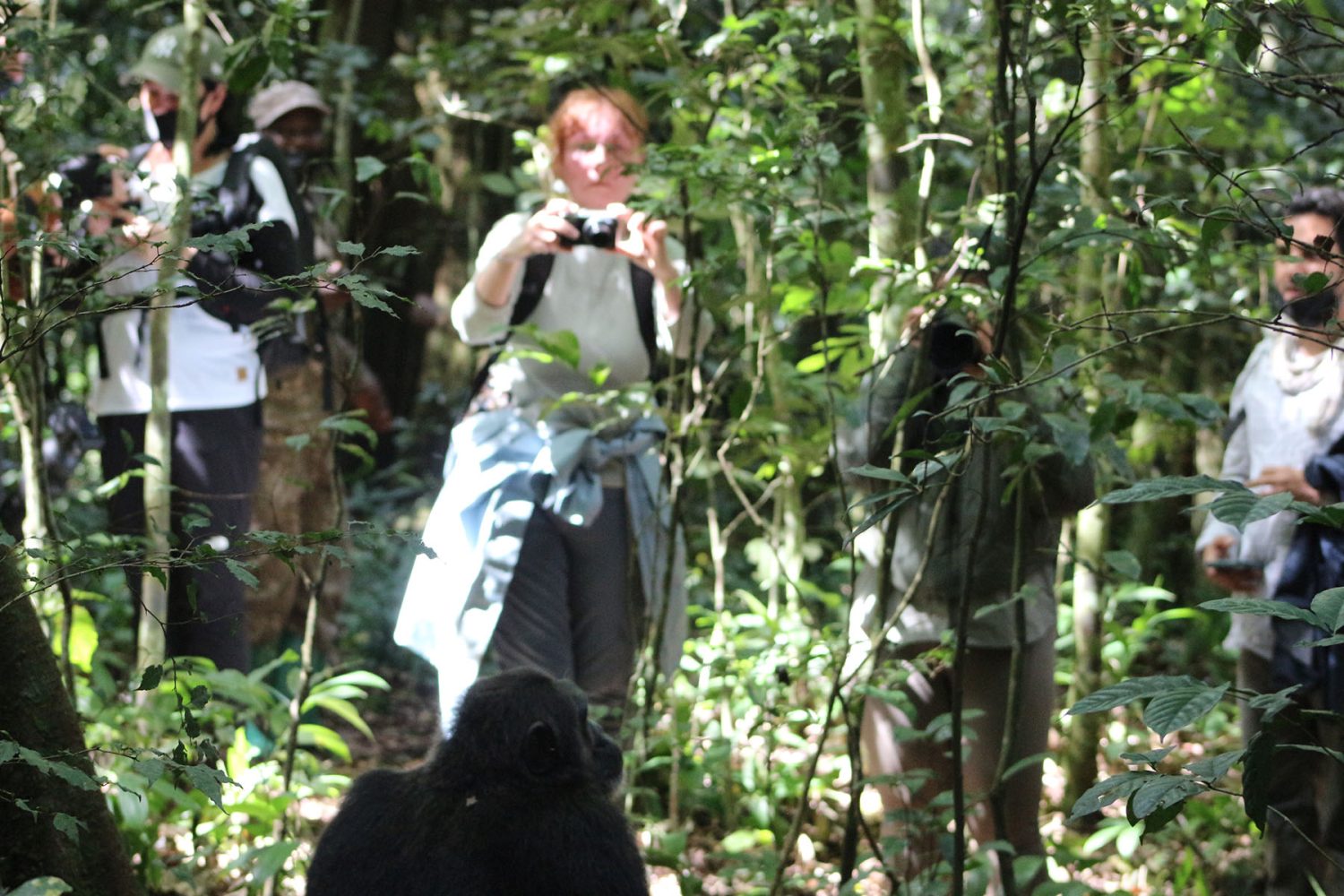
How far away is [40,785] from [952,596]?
2027 mm

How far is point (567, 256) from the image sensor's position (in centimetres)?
379

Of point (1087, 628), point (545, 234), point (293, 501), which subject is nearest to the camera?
point (545, 234)

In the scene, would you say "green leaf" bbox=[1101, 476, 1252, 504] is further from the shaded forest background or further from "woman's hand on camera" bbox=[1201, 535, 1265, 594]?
"woman's hand on camera" bbox=[1201, 535, 1265, 594]

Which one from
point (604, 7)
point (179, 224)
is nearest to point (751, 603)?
point (604, 7)

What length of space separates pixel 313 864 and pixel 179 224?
→ 1.57 metres

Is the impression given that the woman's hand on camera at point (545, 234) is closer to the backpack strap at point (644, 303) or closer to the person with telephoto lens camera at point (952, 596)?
the backpack strap at point (644, 303)

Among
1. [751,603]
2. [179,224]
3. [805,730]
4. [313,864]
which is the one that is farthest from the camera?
[805,730]

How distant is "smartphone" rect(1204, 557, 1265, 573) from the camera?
12.3 feet

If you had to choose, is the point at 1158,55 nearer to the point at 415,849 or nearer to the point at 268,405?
the point at 415,849

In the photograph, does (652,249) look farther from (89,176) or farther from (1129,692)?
(1129,692)

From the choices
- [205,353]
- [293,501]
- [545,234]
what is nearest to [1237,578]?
[545,234]

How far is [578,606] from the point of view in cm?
372

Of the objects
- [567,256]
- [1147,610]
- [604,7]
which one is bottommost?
[1147,610]

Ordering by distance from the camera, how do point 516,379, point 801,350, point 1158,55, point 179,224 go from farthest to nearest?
point 801,350
point 516,379
point 179,224
point 1158,55
